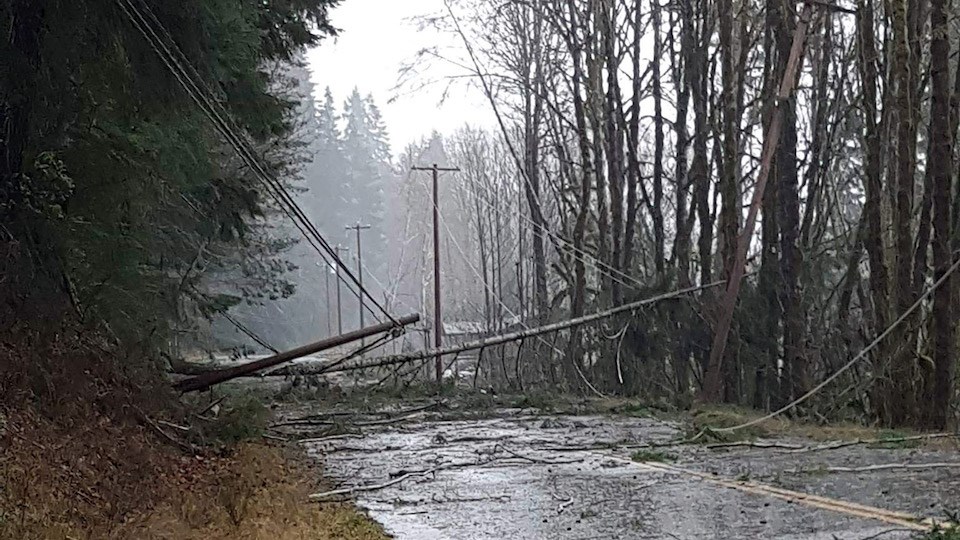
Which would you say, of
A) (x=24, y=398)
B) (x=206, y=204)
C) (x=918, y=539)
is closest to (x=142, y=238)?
(x=24, y=398)

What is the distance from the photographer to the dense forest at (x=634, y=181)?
7.65 m

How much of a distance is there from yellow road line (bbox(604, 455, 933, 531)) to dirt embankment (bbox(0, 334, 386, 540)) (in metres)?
2.82

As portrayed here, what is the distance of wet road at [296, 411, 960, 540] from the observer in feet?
19.9

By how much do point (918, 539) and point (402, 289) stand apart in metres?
66.2

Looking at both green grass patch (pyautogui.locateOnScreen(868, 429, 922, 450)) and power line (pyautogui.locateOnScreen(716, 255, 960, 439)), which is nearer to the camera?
green grass patch (pyautogui.locateOnScreen(868, 429, 922, 450))

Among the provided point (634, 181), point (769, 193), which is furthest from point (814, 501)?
point (634, 181)

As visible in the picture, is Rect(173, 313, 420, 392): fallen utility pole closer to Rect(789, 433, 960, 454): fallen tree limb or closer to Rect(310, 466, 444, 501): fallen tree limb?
Rect(310, 466, 444, 501): fallen tree limb

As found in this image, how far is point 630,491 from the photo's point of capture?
7.62 m

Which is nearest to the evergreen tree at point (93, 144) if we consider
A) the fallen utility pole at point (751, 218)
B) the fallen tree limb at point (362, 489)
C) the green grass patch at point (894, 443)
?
the fallen tree limb at point (362, 489)

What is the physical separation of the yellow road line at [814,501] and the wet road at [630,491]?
1cm

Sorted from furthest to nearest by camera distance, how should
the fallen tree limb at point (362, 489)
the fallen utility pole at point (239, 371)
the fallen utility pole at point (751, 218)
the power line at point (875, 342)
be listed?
the fallen utility pole at point (751, 218) < the fallen utility pole at point (239, 371) < the power line at point (875, 342) < the fallen tree limb at point (362, 489)

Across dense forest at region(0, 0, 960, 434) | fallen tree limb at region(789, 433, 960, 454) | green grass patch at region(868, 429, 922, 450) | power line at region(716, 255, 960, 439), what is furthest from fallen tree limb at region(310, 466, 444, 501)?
green grass patch at region(868, 429, 922, 450)

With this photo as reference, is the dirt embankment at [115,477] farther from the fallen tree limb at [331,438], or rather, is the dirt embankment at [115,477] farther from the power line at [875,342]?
the power line at [875,342]

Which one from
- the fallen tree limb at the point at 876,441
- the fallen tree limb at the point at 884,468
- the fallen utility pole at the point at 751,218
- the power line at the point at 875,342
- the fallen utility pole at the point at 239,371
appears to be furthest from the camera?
the fallen utility pole at the point at 751,218
